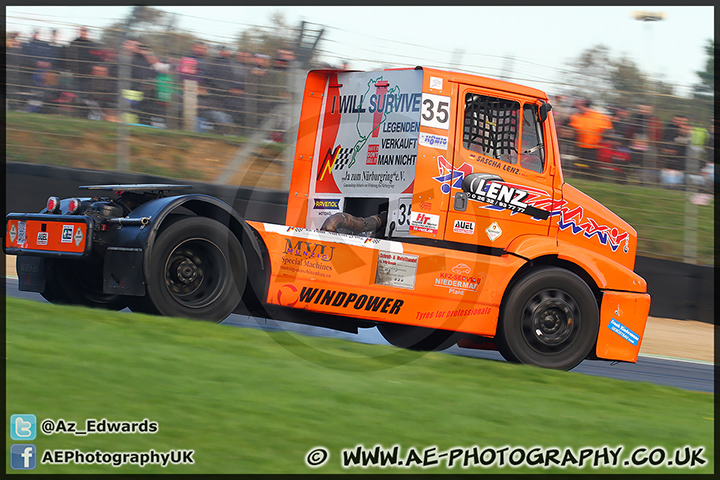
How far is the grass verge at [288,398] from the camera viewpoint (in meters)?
4.20

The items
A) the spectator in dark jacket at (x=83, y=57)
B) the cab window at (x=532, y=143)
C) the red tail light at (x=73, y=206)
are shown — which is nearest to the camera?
the red tail light at (x=73, y=206)

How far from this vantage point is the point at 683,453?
5.01 meters

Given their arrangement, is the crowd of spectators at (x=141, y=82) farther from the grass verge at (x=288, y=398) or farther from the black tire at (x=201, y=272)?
the grass verge at (x=288, y=398)

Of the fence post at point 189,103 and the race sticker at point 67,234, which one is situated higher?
the fence post at point 189,103

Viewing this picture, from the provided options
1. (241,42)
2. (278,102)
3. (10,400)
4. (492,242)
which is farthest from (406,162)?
(241,42)

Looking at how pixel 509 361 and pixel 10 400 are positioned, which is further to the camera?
pixel 509 361

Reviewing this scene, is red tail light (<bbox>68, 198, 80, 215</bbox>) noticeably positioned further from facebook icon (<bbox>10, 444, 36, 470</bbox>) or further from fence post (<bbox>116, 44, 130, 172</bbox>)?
fence post (<bbox>116, 44, 130, 172</bbox>)

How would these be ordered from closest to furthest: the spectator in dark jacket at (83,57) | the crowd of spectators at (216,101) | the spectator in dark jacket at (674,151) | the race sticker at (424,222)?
the race sticker at (424,222) < the crowd of spectators at (216,101) < the spectator in dark jacket at (83,57) < the spectator in dark jacket at (674,151)

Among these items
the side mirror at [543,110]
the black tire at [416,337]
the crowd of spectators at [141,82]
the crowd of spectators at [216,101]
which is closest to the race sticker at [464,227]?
the black tire at [416,337]

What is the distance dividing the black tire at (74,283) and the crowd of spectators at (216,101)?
528 cm

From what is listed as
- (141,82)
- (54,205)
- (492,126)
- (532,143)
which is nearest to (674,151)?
(532,143)

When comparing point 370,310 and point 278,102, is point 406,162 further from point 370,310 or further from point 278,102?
point 278,102

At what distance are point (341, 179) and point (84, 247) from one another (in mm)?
2657

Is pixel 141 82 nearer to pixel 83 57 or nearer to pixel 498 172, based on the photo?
pixel 83 57
